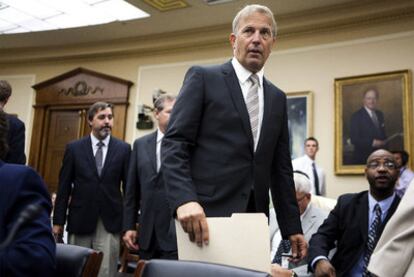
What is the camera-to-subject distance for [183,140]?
5.89 ft

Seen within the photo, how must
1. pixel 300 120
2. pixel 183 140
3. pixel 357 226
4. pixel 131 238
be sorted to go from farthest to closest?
pixel 300 120 → pixel 131 238 → pixel 357 226 → pixel 183 140

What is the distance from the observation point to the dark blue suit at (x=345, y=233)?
9.00 ft

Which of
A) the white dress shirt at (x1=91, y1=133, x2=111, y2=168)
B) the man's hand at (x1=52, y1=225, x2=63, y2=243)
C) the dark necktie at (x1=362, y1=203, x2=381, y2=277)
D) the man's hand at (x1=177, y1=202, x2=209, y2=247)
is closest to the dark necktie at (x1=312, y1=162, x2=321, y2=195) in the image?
the white dress shirt at (x1=91, y1=133, x2=111, y2=168)

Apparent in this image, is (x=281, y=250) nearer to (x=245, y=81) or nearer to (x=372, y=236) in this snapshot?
(x=372, y=236)

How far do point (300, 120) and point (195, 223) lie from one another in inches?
237

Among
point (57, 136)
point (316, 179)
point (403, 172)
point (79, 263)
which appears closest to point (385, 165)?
point (79, 263)

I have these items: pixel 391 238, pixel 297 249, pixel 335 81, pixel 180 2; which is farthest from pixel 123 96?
pixel 391 238

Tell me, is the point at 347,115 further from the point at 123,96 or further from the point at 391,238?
the point at 391,238

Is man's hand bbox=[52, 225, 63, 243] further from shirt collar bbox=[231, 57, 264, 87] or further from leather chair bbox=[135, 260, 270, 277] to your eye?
leather chair bbox=[135, 260, 270, 277]

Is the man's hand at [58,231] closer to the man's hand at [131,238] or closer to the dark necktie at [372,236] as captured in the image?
the man's hand at [131,238]

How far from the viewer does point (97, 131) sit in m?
3.84

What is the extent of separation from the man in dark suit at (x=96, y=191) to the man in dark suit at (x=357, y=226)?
1588 mm

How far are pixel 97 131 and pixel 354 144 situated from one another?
167 inches

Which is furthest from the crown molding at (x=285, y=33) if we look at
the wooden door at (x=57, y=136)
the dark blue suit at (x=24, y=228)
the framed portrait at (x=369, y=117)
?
the dark blue suit at (x=24, y=228)
